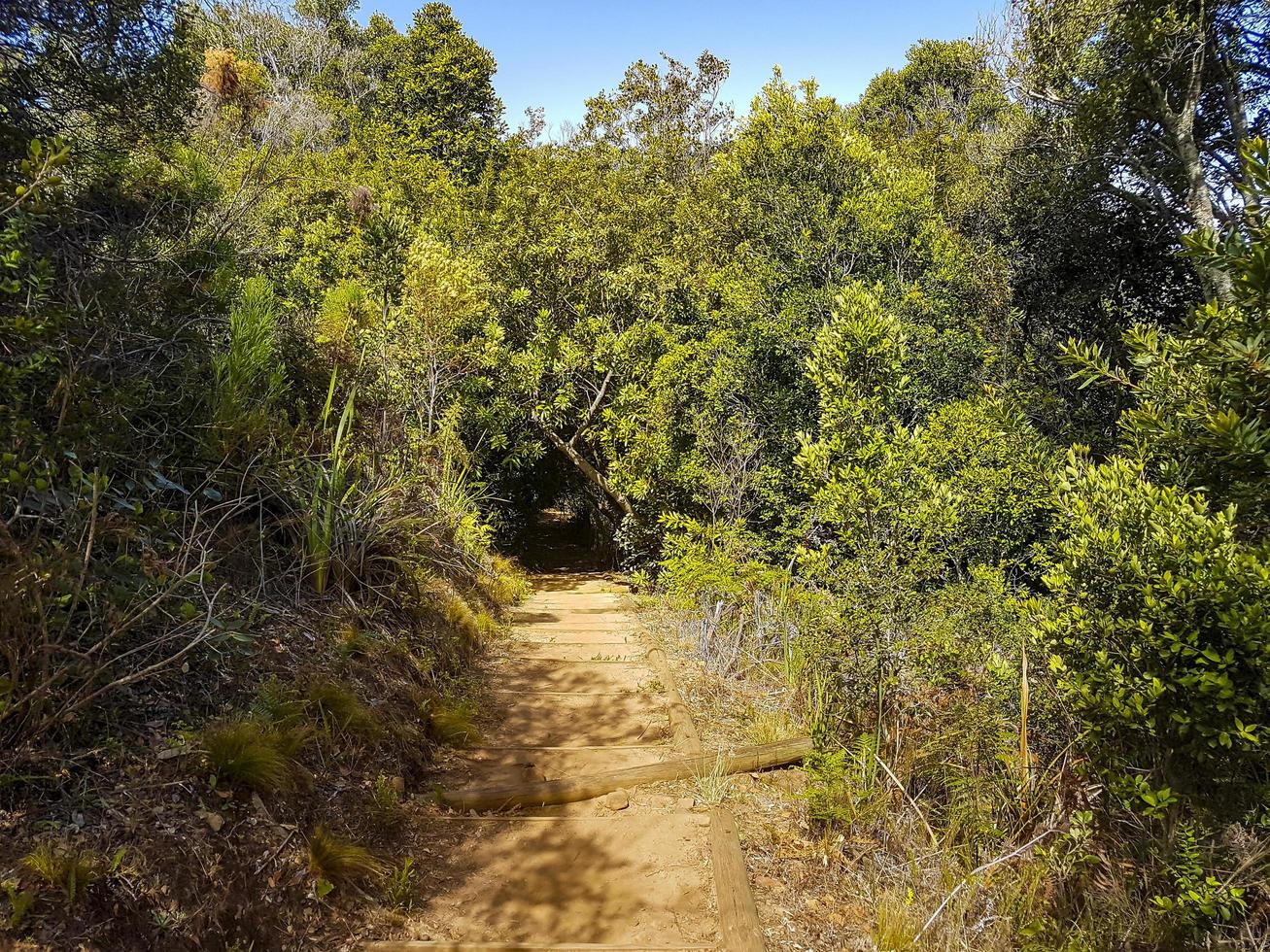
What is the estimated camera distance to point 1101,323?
9453mm

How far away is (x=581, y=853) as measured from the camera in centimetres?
344

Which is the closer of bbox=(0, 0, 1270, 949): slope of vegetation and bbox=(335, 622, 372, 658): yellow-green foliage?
bbox=(0, 0, 1270, 949): slope of vegetation

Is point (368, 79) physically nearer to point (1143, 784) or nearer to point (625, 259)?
point (625, 259)

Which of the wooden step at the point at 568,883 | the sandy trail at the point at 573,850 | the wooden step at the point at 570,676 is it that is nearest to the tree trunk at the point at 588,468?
the wooden step at the point at 570,676

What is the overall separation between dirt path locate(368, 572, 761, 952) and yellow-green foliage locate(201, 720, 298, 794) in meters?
0.82

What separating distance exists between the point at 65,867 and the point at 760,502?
8.24 meters

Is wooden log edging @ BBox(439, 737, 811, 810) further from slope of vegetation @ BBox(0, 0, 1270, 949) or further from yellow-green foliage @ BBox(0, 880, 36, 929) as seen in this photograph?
yellow-green foliage @ BBox(0, 880, 36, 929)

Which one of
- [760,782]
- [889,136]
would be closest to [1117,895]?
[760,782]

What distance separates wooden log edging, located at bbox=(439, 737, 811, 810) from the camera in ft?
12.7

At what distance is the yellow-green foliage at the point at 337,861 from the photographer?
2.91 meters

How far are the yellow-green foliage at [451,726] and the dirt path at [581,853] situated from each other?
12 cm

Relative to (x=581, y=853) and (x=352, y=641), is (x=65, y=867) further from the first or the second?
(x=352, y=641)

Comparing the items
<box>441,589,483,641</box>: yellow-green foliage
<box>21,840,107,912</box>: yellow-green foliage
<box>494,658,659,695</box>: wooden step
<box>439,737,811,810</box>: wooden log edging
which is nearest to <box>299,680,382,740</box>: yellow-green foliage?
<box>439,737,811,810</box>: wooden log edging

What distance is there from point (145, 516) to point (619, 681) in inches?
141
